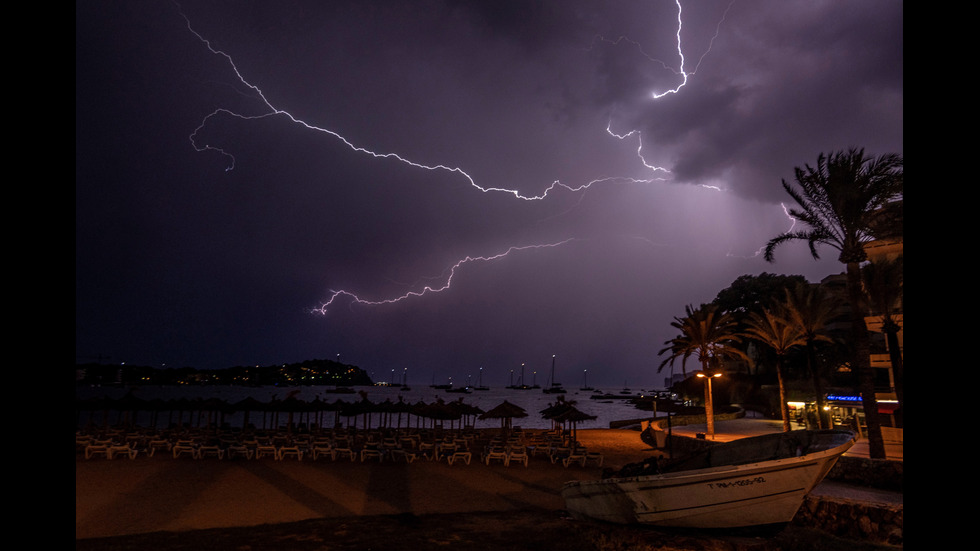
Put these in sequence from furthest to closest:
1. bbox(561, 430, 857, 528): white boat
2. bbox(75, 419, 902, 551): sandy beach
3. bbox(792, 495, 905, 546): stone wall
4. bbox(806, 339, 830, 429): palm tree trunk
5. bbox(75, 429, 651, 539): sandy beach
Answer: bbox(806, 339, 830, 429): palm tree trunk < bbox(75, 429, 651, 539): sandy beach < bbox(792, 495, 905, 546): stone wall < bbox(75, 419, 902, 551): sandy beach < bbox(561, 430, 857, 528): white boat

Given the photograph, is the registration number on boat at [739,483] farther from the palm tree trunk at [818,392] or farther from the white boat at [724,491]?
the palm tree trunk at [818,392]

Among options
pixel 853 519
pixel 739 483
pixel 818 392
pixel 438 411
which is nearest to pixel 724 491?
pixel 739 483

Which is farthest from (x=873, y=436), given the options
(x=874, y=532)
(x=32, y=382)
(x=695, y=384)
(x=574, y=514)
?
(x=695, y=384)

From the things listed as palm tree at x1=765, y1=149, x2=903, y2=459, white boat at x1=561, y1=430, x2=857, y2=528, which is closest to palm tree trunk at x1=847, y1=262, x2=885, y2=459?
palm tree at x1=765, y1=149, x2=903, y2=459

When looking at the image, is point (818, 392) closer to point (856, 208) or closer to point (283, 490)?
point (856, 208)

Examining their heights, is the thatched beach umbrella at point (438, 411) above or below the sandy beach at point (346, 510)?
above

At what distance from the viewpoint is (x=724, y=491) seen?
1000 cm

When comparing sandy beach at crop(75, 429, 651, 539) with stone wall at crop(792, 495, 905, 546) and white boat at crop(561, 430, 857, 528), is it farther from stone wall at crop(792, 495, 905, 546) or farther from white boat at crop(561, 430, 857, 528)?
stone wall at crop(792, 495, 905, 546)

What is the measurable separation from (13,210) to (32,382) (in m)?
0.40

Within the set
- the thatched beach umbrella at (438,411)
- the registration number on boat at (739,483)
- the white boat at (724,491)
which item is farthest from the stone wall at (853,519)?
the thatched beach umbrella at (438,411)

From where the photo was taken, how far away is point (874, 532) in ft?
36.8

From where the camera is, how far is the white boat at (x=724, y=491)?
9.75 m

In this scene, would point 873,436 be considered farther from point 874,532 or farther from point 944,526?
point 944,526

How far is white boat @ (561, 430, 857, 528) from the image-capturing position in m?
9.75
